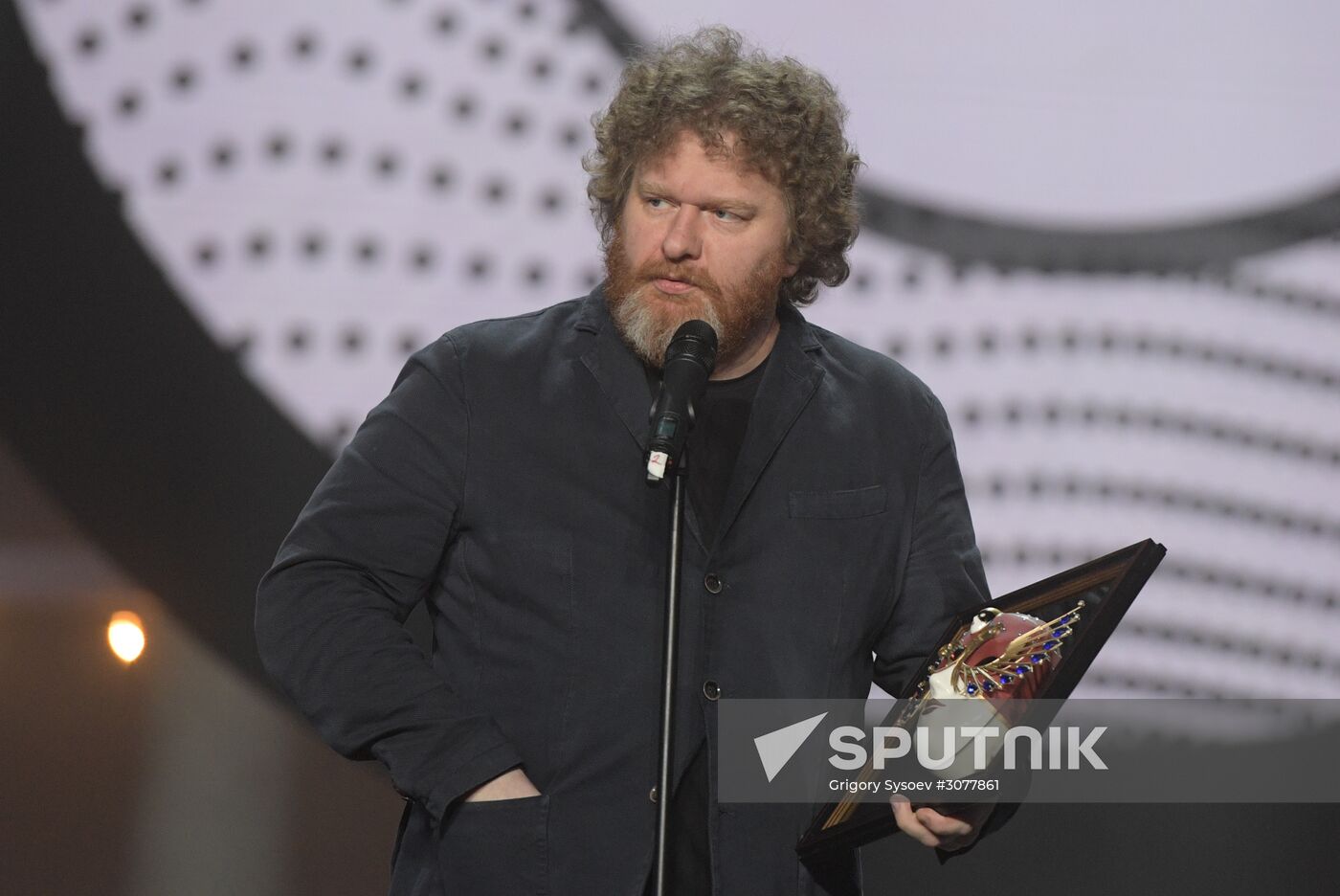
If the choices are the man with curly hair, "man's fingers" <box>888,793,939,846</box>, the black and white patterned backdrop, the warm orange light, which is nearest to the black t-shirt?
the man with curly hair

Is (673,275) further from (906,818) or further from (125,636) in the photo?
(125,636)

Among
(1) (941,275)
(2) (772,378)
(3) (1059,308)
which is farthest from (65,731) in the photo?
(3) (1059,308)

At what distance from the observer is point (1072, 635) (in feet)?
4.78

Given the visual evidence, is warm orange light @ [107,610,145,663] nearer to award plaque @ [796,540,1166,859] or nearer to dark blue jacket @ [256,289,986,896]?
dark blue jacket @ [256,289,986,896]

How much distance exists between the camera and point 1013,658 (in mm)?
1545

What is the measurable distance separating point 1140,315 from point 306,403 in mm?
1573

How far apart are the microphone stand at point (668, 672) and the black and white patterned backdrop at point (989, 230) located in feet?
4.20

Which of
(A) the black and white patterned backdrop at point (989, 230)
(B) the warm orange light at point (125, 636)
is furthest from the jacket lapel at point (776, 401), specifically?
(B) the warm orange light at point (125, 636)

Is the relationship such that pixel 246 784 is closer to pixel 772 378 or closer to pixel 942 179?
pixel 772 378

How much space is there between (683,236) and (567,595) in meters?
0.47

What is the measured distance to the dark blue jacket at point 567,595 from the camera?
5.36ft

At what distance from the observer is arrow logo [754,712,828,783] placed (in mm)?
1734

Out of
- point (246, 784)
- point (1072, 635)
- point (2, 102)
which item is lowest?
point (246, 784)

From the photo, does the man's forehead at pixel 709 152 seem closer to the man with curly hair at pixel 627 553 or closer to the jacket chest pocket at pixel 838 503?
the man with curly hair at pixel 627 553
